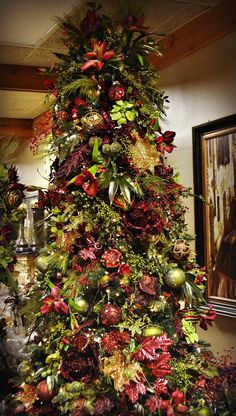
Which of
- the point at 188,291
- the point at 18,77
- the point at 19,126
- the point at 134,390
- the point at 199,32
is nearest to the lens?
the point at 134,390

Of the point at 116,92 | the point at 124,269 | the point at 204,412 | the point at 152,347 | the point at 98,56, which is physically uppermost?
the point at 98,56

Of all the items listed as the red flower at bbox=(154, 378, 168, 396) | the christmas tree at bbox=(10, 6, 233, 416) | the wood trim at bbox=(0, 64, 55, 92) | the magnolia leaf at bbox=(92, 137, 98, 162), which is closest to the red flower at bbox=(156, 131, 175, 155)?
the christmas tree at bbox=(10, 6, 233, 416)

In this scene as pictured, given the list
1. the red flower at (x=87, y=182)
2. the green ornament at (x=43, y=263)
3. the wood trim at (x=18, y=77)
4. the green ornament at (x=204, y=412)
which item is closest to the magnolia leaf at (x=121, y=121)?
the red flower at (x=87, y=182)

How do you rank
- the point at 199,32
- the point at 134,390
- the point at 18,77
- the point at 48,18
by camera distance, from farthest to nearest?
the point at 18,77 < the point at 199,32 < the point at 48,18 < the point at 134,390

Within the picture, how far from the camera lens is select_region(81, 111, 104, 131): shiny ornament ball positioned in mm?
1668

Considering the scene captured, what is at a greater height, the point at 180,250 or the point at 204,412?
the point at 180,250

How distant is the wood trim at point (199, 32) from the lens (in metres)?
2.44

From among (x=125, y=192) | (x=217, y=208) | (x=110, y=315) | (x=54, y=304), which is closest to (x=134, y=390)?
(x=110, y=315)

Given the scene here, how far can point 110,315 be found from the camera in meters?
1.58

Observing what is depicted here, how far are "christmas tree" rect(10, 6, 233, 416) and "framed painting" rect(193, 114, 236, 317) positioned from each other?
713mm

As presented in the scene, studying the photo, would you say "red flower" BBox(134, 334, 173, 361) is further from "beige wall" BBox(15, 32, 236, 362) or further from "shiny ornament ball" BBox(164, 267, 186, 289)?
"beige wall" BBox(15, 32, 236, 362)

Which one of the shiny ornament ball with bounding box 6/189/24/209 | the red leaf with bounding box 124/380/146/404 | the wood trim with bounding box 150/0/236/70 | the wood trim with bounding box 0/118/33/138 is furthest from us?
the wood trim with bounding box 0/118/33/138

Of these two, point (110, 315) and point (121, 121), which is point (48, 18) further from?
point (110, 315)

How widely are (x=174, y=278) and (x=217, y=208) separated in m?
0.96
